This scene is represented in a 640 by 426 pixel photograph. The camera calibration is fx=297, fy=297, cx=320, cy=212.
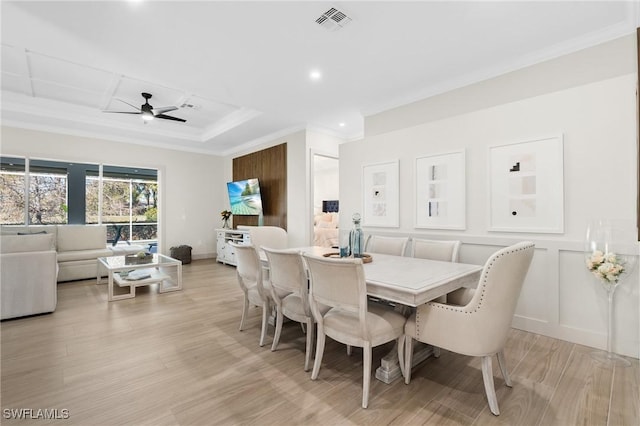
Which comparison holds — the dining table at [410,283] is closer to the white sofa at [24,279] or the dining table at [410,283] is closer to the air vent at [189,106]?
the white sofa at [24,279]

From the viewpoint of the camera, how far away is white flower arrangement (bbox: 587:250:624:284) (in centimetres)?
230

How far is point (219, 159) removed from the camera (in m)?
7.83

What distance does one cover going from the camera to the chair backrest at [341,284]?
69.9 inches

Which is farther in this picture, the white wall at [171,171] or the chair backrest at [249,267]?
the white wall at [171,171]

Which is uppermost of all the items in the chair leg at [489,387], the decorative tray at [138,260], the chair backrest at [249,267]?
the chair backrest at [249,267]

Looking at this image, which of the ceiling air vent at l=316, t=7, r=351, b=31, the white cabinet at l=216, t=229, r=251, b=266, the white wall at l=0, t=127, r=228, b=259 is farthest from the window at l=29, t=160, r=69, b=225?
the ceiling air vent at l=316, t=7, r=351, b=31

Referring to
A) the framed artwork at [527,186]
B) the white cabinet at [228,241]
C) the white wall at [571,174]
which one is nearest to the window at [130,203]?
the white cabinet at [228,241]

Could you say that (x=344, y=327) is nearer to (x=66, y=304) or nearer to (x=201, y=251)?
(x=66, y=304)

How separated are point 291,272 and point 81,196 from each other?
604 centimetres

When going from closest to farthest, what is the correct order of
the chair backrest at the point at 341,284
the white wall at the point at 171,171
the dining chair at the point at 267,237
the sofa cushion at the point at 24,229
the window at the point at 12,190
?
the chair backrest at the point at 341,284 < the dining chair at the point at 267,237 < the sofa cushion at the point at 24,229 < the window at the point at 12,190 < the white wall at the point at 171,171

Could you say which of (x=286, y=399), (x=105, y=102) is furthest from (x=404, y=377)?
(x=105, y=102)

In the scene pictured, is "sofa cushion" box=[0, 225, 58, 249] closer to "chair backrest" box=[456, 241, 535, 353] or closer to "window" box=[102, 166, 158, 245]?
"window" box=[102, 166, 158, 245]

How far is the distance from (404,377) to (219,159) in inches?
279

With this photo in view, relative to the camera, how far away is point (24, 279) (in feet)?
10.8
